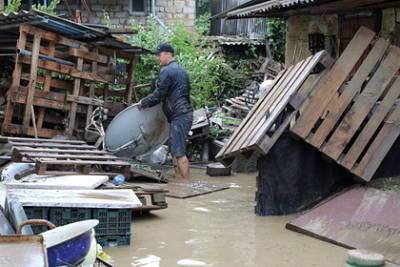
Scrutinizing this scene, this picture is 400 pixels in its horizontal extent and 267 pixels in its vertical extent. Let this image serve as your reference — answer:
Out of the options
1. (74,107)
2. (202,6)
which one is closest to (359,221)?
(74,107)

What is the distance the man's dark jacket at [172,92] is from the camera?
9961 mm

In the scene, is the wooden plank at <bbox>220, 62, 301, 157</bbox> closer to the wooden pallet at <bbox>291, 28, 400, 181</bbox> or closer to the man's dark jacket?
the wooden pallet at <bbox>291, 28, 400, 181</bbox>

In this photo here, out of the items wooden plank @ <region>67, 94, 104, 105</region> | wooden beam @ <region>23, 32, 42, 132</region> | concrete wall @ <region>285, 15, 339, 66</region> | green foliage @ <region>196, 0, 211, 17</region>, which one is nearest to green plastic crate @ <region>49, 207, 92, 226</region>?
wooden beam @ <region>23, 32, 42, 132</region>

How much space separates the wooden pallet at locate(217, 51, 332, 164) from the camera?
23.4 feet

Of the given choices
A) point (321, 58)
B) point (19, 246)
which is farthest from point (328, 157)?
point (19, 246)

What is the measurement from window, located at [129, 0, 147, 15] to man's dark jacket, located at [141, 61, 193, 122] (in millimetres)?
10593

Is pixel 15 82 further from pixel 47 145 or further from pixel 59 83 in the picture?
pixel 47 145

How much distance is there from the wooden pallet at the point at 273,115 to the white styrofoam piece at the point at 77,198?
1.52 meters

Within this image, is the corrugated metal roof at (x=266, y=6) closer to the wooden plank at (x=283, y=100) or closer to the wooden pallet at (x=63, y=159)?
the wooden plank at (x=283, y=100)

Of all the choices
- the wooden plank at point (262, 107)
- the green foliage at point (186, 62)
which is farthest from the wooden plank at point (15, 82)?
the wooden plank at point (262, 107)

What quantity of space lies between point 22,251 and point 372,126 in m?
4.86

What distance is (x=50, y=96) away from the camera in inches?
397

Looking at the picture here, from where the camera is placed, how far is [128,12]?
66.4ft

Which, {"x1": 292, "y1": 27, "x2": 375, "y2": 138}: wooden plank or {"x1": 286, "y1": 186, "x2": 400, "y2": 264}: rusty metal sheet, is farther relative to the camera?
{"x1": 292, "y1": 27, "x2": 375, "y2": 138}: wooden plank
